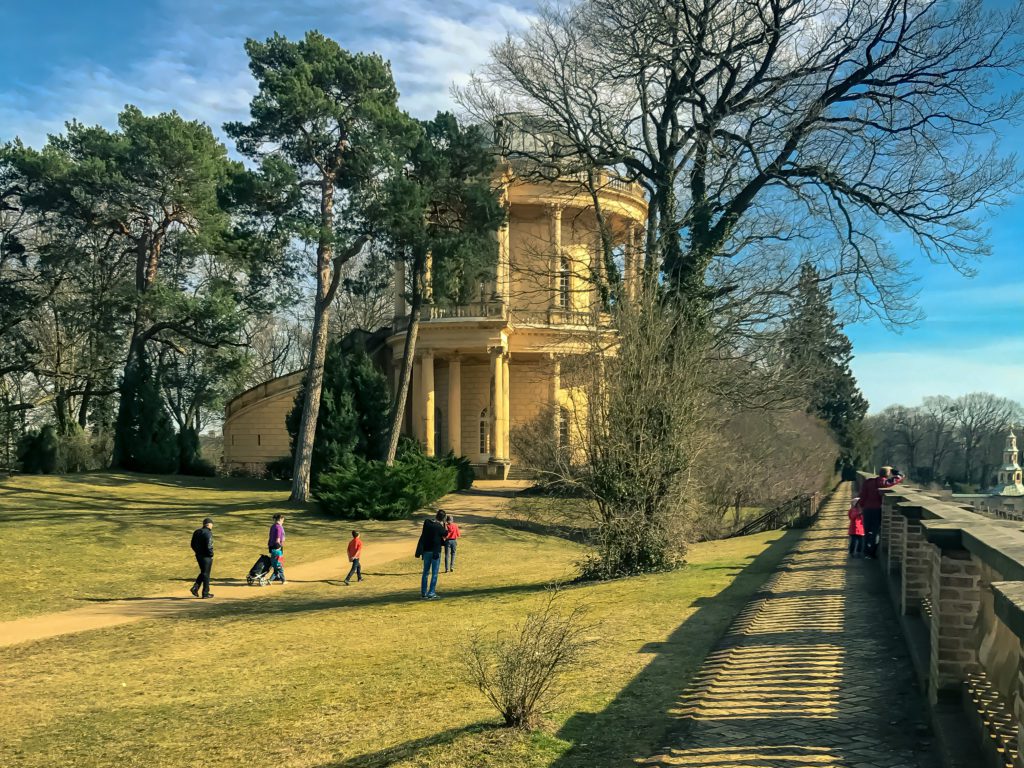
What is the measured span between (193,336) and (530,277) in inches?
653

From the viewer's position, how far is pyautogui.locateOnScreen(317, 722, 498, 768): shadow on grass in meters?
5.68

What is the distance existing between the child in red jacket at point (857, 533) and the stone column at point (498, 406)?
23161 mm

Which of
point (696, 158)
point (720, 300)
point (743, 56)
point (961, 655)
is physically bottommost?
point (961, 655)

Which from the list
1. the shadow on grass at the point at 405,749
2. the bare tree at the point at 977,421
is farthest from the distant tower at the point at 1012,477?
the shadow on grass at the point at 405,749

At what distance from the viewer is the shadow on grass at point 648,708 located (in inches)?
221

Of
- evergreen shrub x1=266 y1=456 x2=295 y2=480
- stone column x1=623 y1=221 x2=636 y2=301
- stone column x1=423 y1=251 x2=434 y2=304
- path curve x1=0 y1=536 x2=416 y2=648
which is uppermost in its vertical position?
stone column x1=423 y1=251 x2=434 y2=304

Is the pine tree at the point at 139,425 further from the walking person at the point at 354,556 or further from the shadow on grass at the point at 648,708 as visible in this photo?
the shadow on grass at the point at 648,708

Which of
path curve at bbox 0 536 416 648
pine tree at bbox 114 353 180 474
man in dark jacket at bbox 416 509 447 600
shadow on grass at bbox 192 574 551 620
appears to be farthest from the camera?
pine tree at bbox 114 353 180 474

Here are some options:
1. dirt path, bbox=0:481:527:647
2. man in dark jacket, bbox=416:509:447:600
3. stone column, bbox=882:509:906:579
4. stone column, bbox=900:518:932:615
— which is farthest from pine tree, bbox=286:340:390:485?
stone column, bbox=900:518:932:615

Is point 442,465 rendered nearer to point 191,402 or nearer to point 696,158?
point 696,158

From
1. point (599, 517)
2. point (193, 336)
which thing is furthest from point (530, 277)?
point (193, 336)

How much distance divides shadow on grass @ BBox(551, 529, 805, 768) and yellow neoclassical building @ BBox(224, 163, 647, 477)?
25.6 meters

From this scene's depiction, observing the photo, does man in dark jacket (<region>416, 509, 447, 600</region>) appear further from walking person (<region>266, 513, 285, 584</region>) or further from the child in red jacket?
the child in red jacket

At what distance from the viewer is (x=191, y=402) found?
49.3 metres
